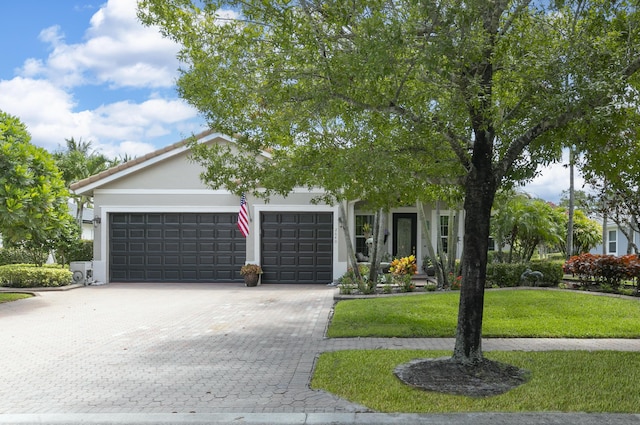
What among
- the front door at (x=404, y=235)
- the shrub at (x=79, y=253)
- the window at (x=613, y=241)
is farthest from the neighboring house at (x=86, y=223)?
the window at (x=613, y=241)

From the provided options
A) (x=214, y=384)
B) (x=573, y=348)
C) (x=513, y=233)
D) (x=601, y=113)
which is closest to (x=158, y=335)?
(x=214, y=384)

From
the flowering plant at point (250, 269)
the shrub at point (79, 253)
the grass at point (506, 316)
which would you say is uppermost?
the shrub at point (79, 253)

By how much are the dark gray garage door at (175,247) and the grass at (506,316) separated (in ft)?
23.1

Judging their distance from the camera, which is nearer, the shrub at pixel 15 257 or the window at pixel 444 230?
the window at pixel 444 230

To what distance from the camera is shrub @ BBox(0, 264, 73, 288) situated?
18.0 m

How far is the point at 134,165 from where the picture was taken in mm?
19438

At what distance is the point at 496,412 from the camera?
5.63m

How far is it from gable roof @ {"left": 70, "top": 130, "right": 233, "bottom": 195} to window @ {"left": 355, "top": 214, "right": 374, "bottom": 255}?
18.8 feet

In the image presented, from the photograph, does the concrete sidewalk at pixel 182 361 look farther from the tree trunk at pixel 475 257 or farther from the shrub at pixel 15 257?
the shrub at pixel 15 257

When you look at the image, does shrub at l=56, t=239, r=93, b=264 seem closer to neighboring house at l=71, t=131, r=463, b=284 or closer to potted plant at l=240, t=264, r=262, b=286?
neighboring house at l=71, t=131, r=463, b=284

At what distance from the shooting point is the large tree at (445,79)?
637cm

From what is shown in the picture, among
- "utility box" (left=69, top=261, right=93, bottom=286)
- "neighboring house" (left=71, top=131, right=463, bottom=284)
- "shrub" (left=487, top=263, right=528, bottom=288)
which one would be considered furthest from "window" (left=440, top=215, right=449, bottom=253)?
"utility box" (left=69, top=261, right=93, bottom=286)

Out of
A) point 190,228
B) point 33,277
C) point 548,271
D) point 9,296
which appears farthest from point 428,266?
point 9,296

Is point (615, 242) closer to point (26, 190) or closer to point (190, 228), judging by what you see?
point (190, 228)
